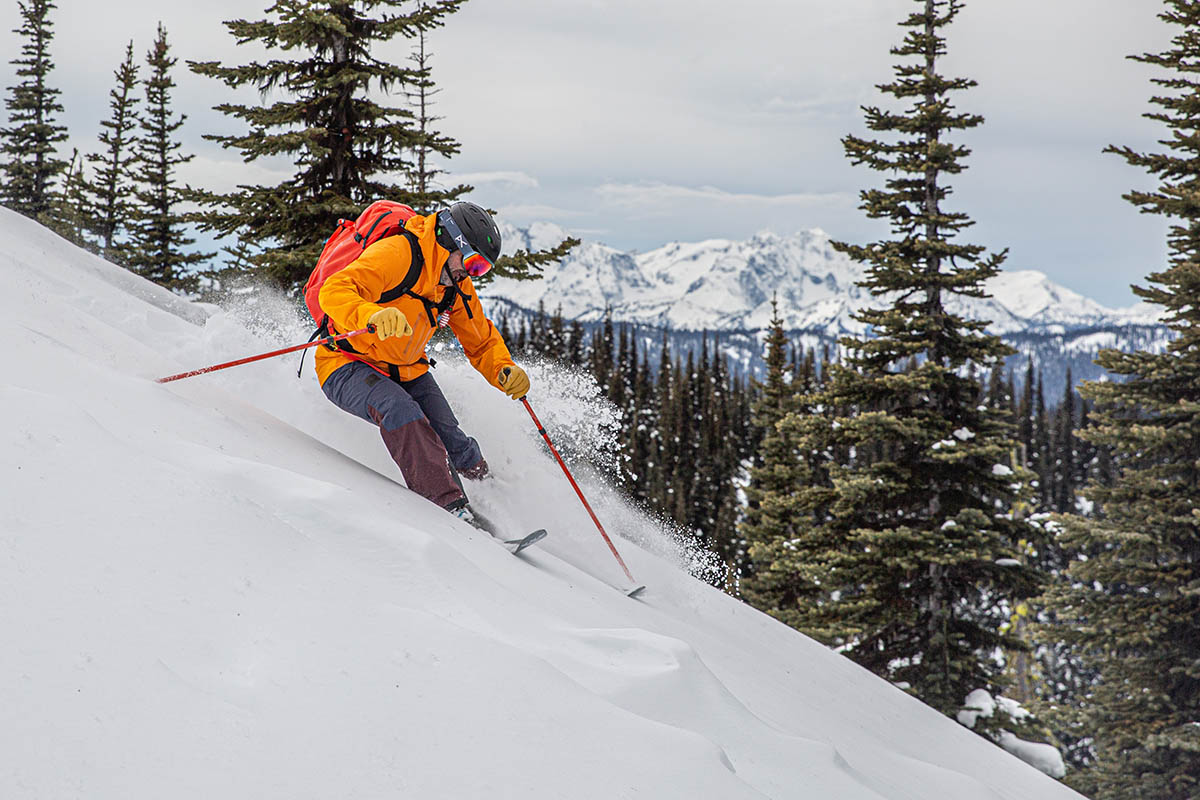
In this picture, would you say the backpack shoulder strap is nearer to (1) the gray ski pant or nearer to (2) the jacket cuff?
(2) the jacket cuff

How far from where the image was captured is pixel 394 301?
19.6 ft

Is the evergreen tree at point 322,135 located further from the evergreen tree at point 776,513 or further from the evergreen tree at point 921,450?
the evergreen tree at point 776,513

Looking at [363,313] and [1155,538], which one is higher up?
[363,313]

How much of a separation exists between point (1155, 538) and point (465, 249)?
13.7m

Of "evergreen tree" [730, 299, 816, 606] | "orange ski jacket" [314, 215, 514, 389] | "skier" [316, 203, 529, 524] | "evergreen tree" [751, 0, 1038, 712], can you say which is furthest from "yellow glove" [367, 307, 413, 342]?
"evergreen tree" [730, 299, 816, 606]

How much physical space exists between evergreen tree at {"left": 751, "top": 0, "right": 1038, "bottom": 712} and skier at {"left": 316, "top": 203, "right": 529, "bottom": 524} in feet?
33.1

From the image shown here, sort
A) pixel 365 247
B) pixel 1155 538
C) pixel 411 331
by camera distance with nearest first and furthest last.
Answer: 1. pixel 411 331
2. pixel 365 247
3. pixel 1155 538

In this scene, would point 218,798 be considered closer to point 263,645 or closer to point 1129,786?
point 263,645

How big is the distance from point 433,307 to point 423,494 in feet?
4.68

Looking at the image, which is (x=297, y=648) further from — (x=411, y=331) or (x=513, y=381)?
(x=513, y=381)

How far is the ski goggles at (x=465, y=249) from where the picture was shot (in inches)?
236

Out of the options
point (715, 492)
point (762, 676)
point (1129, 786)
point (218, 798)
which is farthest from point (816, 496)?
point (715, 492)

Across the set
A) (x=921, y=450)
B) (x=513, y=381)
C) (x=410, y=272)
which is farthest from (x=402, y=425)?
(x=921, y=450)

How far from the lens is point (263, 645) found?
2.84 meters
